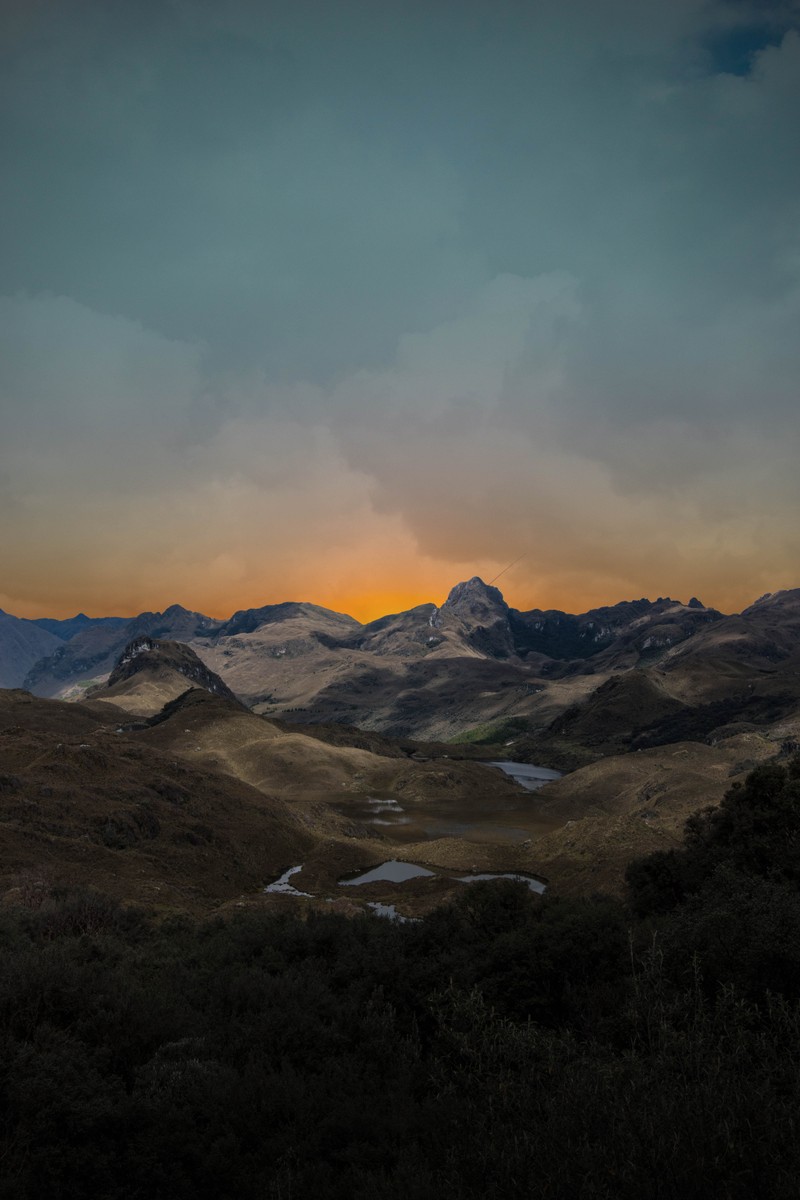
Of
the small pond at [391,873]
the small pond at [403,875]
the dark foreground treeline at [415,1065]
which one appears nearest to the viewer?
the dark foreground treeline at [415,1065]

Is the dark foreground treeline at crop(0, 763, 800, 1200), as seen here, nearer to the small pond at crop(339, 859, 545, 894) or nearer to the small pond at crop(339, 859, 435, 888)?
the small pond at crop(339, 859, 545, 894)

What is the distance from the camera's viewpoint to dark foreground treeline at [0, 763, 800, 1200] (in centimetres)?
909

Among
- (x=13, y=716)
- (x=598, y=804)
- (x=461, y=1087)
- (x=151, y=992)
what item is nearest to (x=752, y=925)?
(x=461, y=1087)

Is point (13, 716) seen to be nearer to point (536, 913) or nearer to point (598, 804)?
point (598, 804)

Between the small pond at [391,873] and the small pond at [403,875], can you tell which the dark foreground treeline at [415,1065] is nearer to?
the small pond at [403,875]

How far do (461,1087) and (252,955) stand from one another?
14.2 meters

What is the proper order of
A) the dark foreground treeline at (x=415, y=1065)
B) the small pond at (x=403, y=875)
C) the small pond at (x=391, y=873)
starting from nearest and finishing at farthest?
the dark foreground treeline at (x=415, y=1065) → the small pond at (x=403, y=875) → the small pond at (x=391, y=873)

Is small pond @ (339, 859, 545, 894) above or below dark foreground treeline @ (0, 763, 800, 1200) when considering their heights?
below

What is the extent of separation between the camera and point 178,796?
75.2 meters

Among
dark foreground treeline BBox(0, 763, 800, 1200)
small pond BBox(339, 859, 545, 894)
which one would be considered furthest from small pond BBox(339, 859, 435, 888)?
dark foreground treeline BBox(0, 763, 800, 1200)

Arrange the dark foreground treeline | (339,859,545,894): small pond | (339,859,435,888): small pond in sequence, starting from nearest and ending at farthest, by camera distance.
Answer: the dark foreground treeline, (339,859,545,894): small pond, (339,859,435,888): small pond

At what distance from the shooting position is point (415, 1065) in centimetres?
1527

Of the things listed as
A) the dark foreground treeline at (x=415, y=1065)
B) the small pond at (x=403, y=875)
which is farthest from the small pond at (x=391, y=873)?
the dark foreground treeline at (x=415, y=1065)

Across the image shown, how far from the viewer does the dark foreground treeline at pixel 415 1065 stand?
29.8ft
